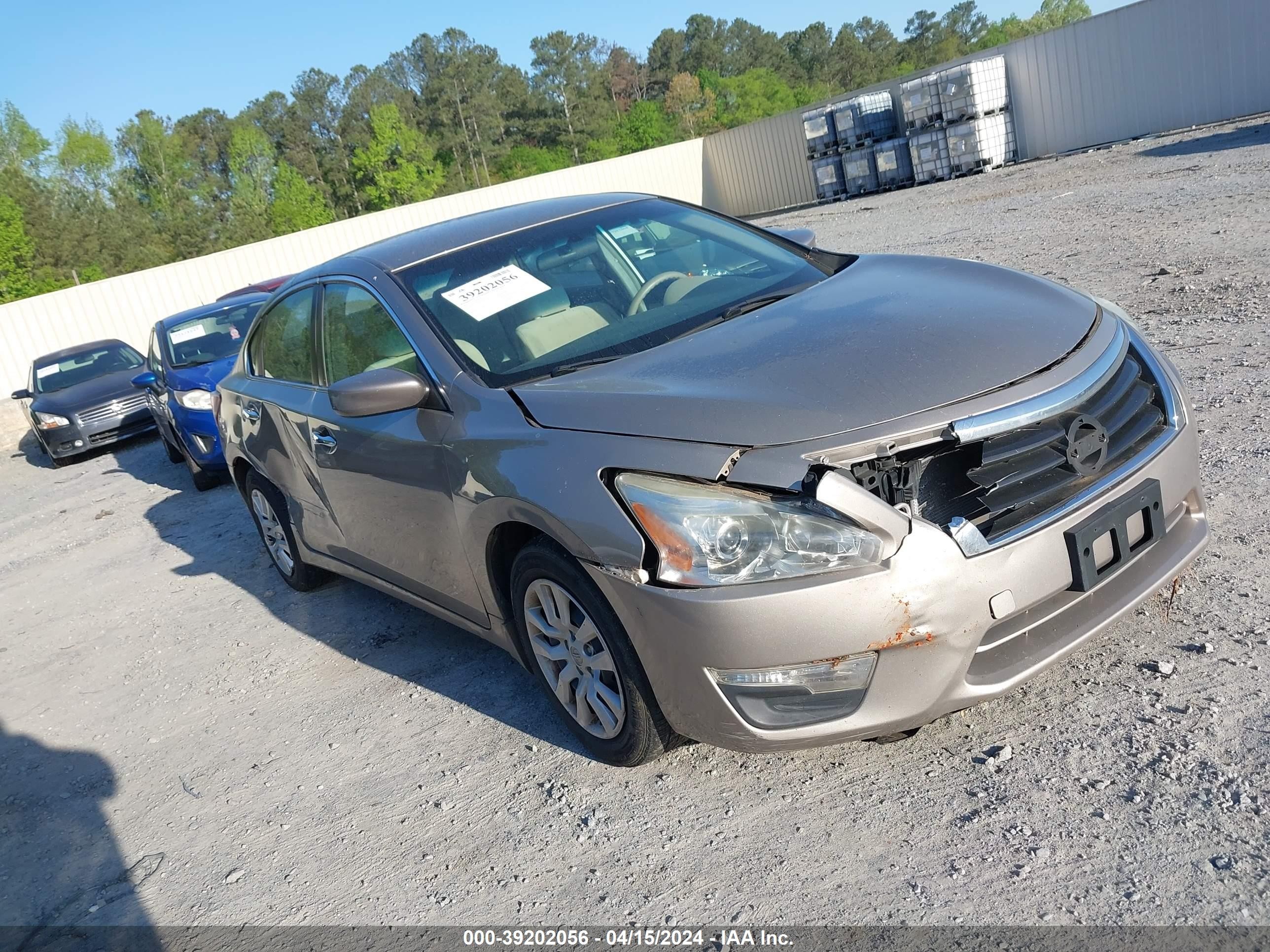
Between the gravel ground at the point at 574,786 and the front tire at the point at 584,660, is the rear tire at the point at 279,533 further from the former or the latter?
the front tire at the point at 584,660

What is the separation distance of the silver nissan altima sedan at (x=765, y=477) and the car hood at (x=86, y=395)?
445 inches

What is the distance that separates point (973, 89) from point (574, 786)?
70.7ft

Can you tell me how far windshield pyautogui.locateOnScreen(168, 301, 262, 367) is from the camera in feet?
32.8

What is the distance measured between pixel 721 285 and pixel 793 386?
1142mm

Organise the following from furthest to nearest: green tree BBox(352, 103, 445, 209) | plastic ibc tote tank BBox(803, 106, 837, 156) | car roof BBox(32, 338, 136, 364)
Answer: green tree BBox(352, 103, 445, 209), plastic ibc tote tank BBox(803, 106, 837, 156), car roof BBox(32, 338, 136, 364)

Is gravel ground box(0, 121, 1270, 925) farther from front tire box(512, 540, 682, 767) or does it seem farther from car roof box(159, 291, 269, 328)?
car roof box(159, 291, 269, 328)

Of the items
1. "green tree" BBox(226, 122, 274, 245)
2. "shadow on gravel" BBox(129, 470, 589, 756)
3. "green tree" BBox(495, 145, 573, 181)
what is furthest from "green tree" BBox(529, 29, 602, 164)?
"shadow on gravel" BBox(129, 470, 589, 756)

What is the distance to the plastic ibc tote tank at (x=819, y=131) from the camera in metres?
24.9

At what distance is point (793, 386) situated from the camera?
275cm

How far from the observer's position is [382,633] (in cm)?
485

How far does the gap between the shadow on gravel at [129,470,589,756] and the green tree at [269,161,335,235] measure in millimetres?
56224

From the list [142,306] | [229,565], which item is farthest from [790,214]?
[229,565]

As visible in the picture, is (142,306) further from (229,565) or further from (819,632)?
(819,632)

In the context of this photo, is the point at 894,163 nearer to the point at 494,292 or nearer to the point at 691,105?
the point at 494,292
